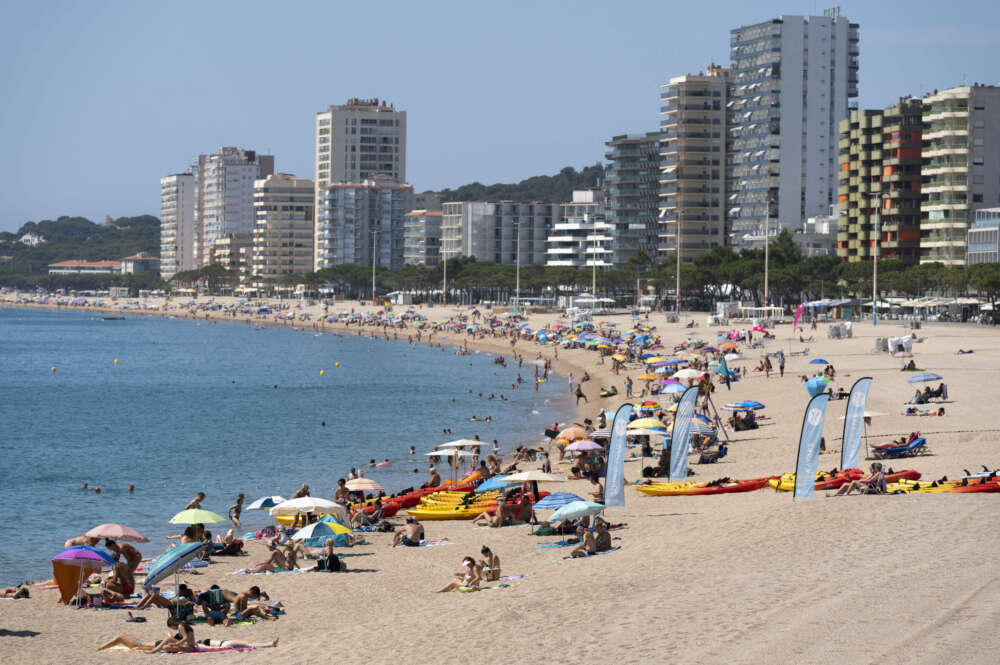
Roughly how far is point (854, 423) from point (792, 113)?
417ft

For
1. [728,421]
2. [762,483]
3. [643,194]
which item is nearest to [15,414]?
[728,421]

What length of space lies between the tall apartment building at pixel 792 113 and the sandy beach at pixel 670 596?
402 feet

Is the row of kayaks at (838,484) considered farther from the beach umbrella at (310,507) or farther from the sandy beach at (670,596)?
the beach umbrella at (310,507)

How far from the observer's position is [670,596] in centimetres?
1755

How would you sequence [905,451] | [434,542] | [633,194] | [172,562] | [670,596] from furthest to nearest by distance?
[633,194] < [905,451] < [434,542] < [172,562] < [670,596]

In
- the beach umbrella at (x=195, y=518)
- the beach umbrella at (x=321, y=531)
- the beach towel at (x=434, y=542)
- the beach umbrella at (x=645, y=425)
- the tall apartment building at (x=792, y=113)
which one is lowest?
the beach towel at (x=434, y=542)

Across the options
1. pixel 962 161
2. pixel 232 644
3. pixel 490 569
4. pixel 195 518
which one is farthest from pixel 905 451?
pixel 962 161

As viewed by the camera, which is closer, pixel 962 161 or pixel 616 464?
pixel 616 464

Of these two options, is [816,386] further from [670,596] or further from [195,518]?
[670,596]

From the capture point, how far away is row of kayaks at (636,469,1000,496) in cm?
2414

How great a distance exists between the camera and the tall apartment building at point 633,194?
549ft

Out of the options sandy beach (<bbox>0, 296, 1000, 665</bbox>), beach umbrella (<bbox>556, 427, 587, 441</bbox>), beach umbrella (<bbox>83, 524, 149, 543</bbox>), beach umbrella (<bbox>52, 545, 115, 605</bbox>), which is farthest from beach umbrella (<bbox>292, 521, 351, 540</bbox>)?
beach umbrella (<bbox>556, 427, 587, 441</bbox>)

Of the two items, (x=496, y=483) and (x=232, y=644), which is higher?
(x=496, y=483)

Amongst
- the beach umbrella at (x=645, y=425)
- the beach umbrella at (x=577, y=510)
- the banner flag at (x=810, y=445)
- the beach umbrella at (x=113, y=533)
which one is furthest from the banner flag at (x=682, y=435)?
the beach umbrella at (x=113, y=533)
